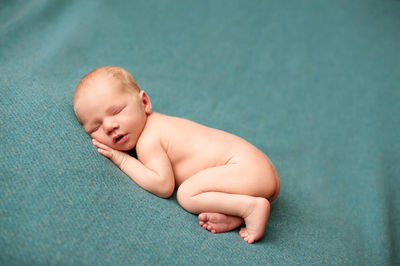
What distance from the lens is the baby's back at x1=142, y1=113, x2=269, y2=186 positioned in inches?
45.8

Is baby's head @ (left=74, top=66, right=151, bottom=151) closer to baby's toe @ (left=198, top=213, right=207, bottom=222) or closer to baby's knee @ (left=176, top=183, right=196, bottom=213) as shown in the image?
baby's knee @ (left=176, top=183, right=196, bottom=213)

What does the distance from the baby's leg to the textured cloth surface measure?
51 mm

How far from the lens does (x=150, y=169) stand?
1.12 meters

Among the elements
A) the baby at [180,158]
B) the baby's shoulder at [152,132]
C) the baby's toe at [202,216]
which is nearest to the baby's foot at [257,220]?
the baby at [180,158]

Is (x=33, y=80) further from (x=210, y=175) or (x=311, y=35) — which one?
(x=311, y=35)

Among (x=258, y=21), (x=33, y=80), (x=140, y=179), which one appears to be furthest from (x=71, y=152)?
(x=258, y=21)

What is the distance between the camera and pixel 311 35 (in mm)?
2029

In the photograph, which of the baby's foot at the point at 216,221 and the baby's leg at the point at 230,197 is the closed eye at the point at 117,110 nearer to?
the baby's leg at the point at 230,197

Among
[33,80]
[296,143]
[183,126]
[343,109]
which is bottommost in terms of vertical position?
[296,143]

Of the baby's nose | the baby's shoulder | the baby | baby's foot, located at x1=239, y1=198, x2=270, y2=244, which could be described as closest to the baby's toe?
the baby

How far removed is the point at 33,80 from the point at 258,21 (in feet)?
4.60

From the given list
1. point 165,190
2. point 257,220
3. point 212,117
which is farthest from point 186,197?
point 212,117

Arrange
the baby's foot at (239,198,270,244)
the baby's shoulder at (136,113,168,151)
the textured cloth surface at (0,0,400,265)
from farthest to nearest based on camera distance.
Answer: the baby's shoulder at (136,113,168,151)
the baby's foot at (239,198,270,244)
the textured cloth surface at (0,0,400,265)

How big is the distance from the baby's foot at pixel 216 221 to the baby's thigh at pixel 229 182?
0.26ft
